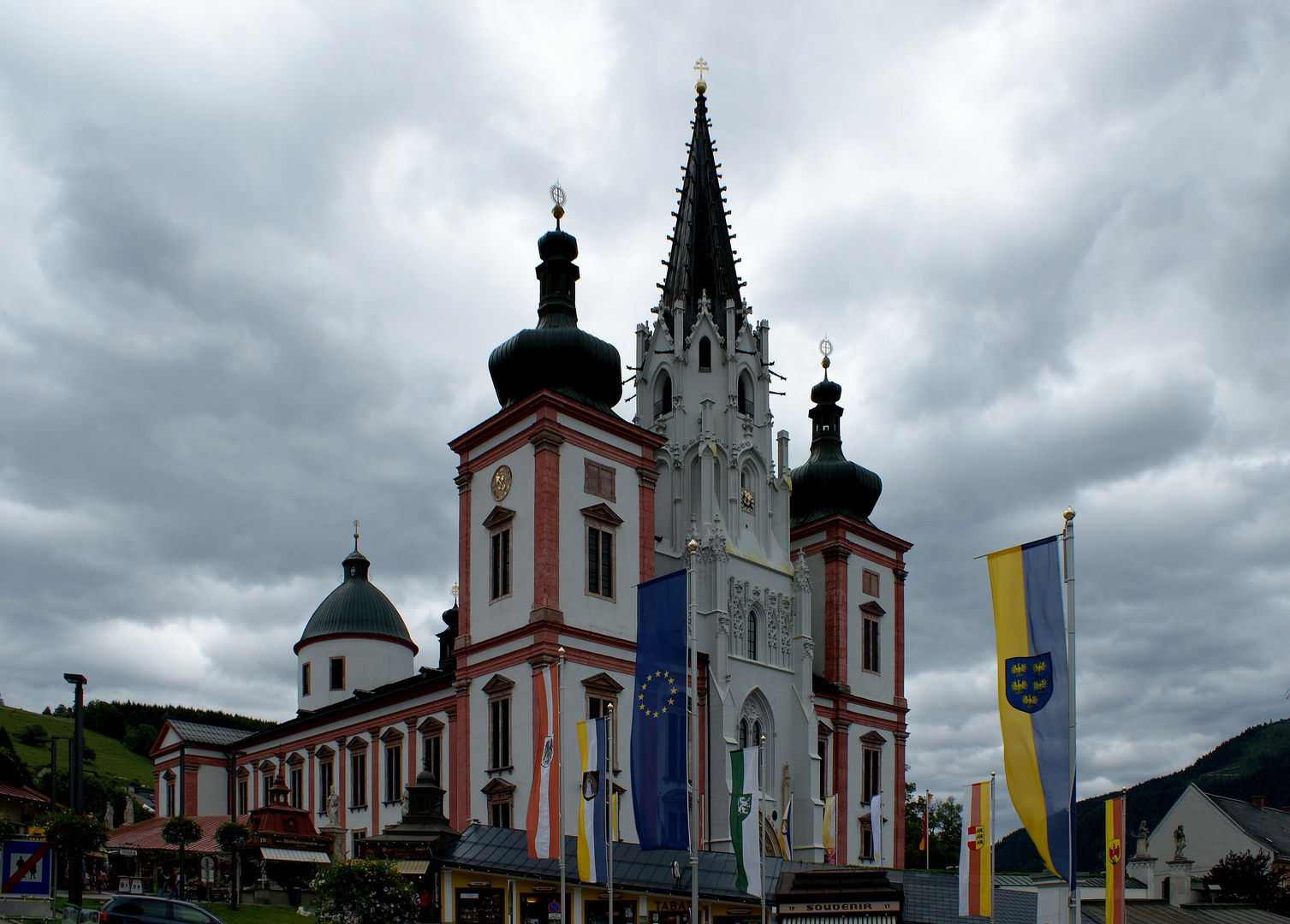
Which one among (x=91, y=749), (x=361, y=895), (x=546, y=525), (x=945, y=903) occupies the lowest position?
(x=91, y=749)

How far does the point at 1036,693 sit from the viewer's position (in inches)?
710

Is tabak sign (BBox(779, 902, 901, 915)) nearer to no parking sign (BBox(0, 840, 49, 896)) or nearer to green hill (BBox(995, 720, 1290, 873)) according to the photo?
no parking sign (BBox(0, 840, 49, 896))

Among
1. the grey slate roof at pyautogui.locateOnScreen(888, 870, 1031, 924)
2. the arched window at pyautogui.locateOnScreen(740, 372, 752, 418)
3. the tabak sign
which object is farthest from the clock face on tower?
the tabak sign

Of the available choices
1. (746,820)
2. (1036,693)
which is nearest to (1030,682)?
(1036,693)

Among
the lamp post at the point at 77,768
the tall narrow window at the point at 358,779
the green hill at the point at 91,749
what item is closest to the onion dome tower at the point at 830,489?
the tall narrow window at the point at 358,779

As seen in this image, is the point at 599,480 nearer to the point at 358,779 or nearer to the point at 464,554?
the point at 464,554

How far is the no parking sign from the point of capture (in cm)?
2609

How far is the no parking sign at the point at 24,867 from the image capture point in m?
26.1

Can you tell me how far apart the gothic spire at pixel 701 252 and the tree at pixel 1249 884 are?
31248mm

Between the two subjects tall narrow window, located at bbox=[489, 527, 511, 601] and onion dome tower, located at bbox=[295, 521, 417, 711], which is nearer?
tall narrow window, located at bbox=[489, 527, 511, 601]

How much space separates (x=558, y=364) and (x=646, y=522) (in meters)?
6.41

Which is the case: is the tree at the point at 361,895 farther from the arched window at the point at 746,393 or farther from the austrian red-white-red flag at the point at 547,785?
the arched window at the point at 746,393

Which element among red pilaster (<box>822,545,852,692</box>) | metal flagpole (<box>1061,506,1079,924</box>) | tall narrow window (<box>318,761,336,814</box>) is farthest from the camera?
tall narrow window (<box>318,761,336,814</box>)

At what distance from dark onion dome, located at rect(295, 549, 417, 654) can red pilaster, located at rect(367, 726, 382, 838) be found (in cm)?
1651
